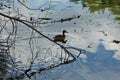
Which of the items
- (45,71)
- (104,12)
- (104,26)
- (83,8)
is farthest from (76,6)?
(45,71)

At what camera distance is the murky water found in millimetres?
7043

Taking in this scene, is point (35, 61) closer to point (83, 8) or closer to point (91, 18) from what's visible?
point (91, 18)

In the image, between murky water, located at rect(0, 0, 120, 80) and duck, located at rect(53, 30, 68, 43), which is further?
duck, located at rect(53, 30, 68, 43)

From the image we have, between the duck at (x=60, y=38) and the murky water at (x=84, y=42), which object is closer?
the murky water at (x=84, y=42)

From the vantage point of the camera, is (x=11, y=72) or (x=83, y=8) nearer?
(x=11, y=72)

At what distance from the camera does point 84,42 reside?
29.6 ft

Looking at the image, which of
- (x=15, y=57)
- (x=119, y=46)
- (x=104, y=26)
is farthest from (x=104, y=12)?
(x=15, y=57)

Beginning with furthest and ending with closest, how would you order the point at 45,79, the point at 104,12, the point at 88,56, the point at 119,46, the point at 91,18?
1. the point at 104,12
2. the point at 91,18
3. the point at 119,46
4. the point at 88,56
5. the point at 45,79

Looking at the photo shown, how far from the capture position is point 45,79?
6.70 metres

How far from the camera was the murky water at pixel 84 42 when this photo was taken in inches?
277

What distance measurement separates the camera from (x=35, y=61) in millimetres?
7438

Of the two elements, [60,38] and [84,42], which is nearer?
[84,42]

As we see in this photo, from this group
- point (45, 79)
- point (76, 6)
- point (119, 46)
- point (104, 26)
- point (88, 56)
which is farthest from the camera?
point (76, 6)

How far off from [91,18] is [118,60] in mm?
4320
